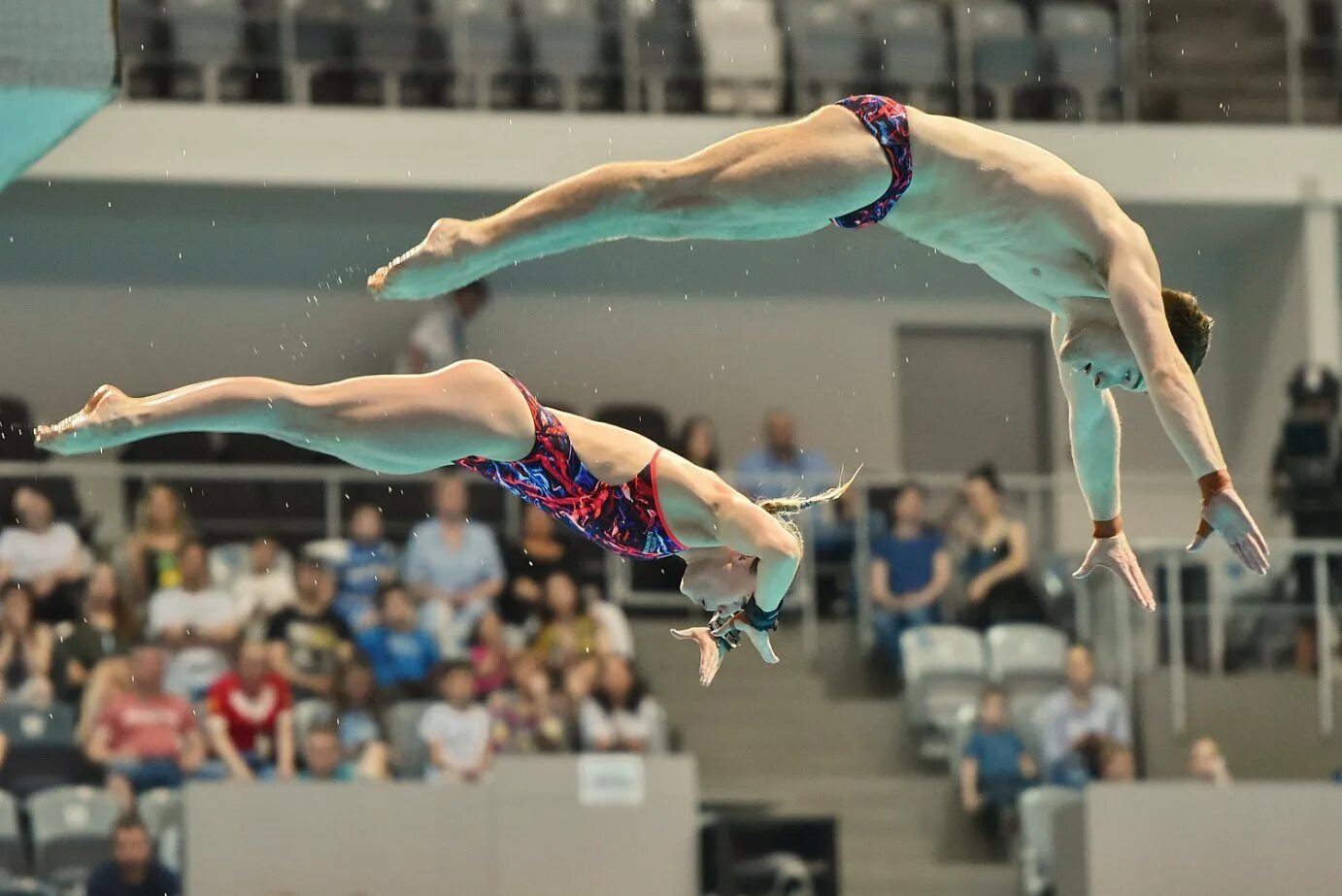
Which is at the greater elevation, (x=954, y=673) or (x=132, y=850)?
(x=954, y=673)

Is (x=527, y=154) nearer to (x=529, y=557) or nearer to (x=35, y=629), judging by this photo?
(x=529, y=557)

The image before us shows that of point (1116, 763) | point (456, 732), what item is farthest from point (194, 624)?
point (1116, 763)

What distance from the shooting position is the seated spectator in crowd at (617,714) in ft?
37.4

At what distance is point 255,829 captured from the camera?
10.4 meters

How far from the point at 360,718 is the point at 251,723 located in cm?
54

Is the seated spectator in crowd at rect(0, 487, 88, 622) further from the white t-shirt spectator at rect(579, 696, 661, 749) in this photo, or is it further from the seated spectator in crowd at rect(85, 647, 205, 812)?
the white t-shirt spectator at rect(579, 696, 661, 749)

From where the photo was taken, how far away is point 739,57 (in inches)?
574

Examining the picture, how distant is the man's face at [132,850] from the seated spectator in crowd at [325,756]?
0.91 metres

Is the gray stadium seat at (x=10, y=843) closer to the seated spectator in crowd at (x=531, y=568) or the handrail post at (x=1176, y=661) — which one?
the seated spectator in crowd at (x=531, y=568)

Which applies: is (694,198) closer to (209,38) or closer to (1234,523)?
(1234,523)

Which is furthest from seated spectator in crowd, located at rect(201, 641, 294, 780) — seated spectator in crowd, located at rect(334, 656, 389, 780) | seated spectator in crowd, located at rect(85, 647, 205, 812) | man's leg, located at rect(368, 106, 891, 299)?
man's leg, located at rect(368, 106, 891, 299)

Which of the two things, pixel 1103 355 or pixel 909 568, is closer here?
pixel 1103 355

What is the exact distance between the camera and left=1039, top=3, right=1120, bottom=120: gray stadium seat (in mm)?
14734

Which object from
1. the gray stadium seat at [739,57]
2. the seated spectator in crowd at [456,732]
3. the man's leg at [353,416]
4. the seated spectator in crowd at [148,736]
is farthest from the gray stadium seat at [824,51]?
the man's leg at [353,416]
